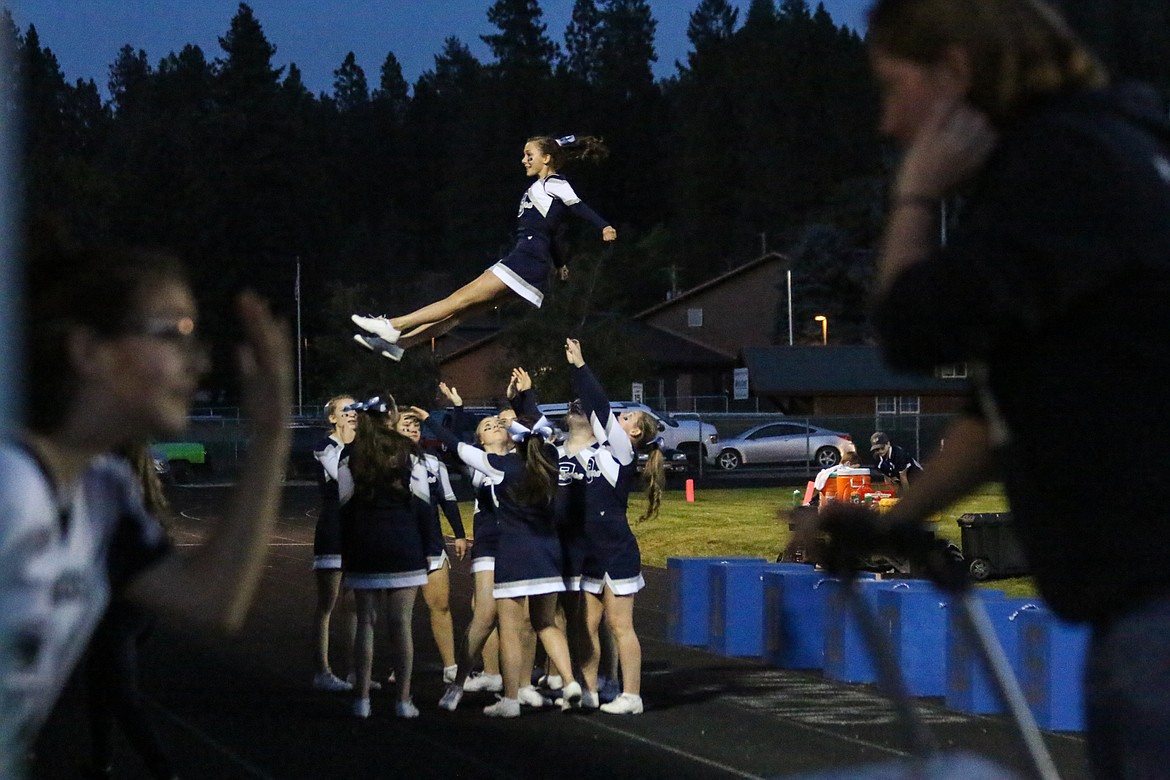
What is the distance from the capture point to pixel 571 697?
11227 millimetres

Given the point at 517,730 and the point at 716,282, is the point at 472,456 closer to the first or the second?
the point at 517,730

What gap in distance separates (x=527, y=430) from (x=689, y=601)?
4.14m

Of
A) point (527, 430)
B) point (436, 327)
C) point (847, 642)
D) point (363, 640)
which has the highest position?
point (436, 327)

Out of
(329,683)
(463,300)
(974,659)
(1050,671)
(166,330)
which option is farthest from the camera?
(329,683)

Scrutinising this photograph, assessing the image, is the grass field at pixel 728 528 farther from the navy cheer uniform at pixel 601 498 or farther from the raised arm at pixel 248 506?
the raised arm at pixel 248 506

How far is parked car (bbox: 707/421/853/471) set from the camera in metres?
46.6

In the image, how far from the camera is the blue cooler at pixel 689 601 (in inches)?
568

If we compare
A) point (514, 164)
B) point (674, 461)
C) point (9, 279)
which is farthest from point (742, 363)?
point (9, 279)

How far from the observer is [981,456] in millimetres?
2475

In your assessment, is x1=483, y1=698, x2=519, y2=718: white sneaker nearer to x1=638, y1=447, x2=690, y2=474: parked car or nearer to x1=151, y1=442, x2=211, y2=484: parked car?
x1=638, y1=447, x2=690, y2=474: parked car

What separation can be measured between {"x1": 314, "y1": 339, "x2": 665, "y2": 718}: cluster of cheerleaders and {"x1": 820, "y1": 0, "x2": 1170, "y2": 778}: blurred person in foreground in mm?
8374

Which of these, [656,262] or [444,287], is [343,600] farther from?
[656,262]

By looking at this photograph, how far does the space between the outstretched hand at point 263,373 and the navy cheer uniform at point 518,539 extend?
8634 mm

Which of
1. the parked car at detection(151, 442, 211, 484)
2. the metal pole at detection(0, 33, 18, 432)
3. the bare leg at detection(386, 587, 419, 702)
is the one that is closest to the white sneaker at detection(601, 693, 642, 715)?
the bare leg at detection(386, 587, 419, 702)
